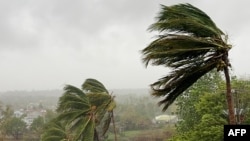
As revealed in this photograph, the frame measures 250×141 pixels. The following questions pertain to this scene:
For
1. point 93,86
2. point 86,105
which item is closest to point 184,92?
point 93,86

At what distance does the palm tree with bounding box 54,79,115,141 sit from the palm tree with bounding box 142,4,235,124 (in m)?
11.5

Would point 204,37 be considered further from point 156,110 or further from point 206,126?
point 156,110

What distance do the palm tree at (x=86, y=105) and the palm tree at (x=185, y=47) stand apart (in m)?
11.5

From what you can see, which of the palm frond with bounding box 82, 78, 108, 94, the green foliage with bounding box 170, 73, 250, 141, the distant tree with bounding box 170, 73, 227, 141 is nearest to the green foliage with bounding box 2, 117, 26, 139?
the palm frond with bounding box 82, 78, 108, 94

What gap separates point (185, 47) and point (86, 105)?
13.8 m

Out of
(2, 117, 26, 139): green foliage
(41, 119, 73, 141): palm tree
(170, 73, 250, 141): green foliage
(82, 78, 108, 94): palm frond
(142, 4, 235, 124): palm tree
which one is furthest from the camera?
(2, 117, 26, 139): green foliage

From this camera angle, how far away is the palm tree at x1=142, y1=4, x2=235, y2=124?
17.4ft

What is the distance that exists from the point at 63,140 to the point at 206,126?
9.62 m

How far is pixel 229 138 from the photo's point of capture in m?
4.64

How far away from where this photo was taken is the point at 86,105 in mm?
18594

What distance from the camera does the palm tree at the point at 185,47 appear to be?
17.4ft

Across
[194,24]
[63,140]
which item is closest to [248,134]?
[194,24]

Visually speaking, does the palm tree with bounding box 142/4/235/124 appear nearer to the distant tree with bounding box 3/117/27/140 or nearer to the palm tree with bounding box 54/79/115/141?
the palm tree with bounding box 54/79/115/141

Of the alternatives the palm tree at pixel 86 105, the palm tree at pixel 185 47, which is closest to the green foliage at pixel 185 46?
the palm tree at pixel 185 47
